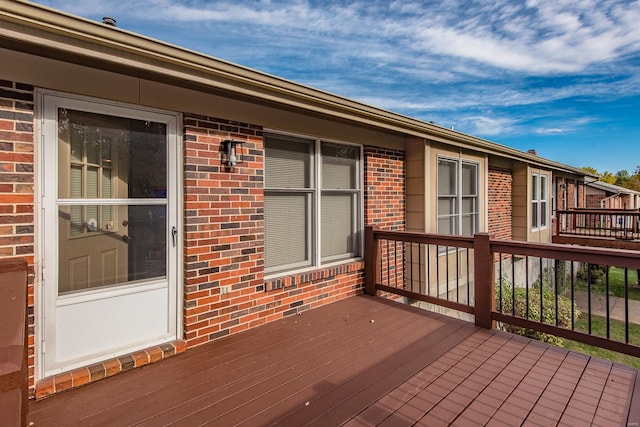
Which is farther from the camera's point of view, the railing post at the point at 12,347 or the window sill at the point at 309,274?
the window sill at the point at 309,274

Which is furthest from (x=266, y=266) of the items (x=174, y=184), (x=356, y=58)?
(x=356, y=58)

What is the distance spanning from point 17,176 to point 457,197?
5815mm

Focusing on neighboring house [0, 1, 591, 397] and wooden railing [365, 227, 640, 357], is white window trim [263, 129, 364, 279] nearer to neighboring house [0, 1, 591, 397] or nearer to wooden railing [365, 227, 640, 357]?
neighboring house [0, 1, 591, 397]

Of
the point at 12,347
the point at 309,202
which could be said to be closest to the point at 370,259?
the point at 309,202

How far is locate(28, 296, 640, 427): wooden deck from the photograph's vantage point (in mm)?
2066

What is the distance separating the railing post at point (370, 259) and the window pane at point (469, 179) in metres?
2.75

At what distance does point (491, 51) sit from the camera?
35.1 feet

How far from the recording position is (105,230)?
103 inches

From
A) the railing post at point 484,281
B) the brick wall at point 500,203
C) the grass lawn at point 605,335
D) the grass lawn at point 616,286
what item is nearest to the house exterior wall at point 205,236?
the railing post at point 484,281

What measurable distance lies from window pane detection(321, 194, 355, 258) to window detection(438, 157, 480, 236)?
1933 mm

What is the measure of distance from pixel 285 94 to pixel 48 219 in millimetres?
2064

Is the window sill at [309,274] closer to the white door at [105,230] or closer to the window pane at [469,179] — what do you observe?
the white door at [105,230]

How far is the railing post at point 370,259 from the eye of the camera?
178 inches

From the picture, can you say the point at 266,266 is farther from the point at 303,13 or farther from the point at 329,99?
the point at 303,13
